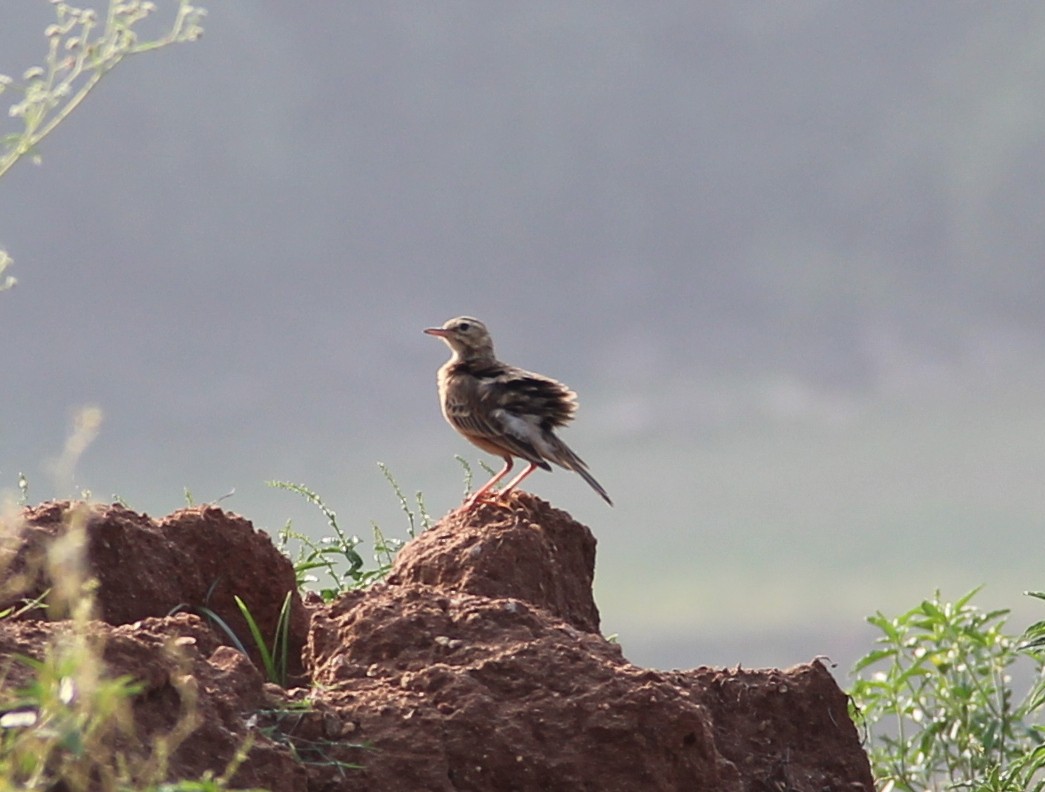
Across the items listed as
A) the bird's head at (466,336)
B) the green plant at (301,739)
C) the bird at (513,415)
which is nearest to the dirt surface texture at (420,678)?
the green plant at (301,739)

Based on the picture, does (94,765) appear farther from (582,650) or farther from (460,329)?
(460,329)

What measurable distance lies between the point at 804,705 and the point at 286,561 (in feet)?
7.09

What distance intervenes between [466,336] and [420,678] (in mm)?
4923

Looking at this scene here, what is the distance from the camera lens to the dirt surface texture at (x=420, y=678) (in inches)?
169

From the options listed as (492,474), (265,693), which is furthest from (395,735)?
(492,474)

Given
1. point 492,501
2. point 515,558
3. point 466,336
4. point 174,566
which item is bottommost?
point 174,566

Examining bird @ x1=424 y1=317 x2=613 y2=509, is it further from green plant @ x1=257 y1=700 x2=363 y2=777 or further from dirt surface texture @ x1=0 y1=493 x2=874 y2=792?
green plant @ x1=257 y1=700 x2=363 y2=777

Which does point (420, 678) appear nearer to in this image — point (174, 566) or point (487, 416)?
point (174, 566)

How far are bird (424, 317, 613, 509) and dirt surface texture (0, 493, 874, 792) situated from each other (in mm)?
1635

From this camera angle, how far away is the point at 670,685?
499cm

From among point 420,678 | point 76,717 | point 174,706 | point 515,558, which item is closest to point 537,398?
point 515,558

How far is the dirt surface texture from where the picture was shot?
428 cm

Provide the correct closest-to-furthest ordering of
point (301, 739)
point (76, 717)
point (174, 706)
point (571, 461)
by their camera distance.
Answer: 1. point (76, 717)
2. point (174, 706)
3. point (301, 739)
4. point (571, 461)

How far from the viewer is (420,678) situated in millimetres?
4812
